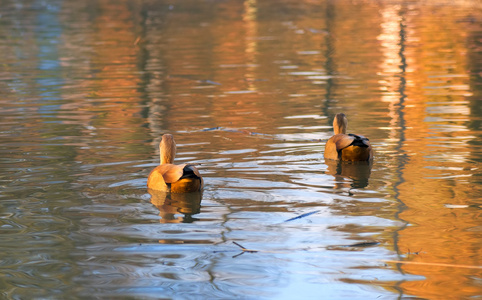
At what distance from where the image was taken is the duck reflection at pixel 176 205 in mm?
8836

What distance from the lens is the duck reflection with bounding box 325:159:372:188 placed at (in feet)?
33.9

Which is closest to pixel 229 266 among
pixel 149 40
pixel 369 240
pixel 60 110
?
pixel 369 240

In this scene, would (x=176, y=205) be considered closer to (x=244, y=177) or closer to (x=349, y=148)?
(x=244, y=177)

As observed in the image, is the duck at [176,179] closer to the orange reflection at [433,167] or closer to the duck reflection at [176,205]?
the duck reflection at [176,205]

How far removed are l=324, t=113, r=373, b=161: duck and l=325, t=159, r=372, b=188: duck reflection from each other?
0.08m

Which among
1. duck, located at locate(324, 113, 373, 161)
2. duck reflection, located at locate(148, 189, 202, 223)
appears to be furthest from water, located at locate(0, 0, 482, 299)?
duck, located at locate(324, 113, 373, 161)

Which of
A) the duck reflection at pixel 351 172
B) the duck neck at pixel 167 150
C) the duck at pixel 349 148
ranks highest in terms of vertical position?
the duck neck at pixel 167 150

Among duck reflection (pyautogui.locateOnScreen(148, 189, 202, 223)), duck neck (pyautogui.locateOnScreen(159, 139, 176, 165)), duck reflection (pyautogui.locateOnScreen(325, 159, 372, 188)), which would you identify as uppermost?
duck neck (pyautogui.locateOnScreen(159, 139, 176, 165))

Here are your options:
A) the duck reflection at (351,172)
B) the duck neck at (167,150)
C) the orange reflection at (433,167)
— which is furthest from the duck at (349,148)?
the duck neck at (167,150)

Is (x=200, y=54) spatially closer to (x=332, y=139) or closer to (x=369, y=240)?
(x=332, y=139)

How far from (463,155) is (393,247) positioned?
431 centimetres

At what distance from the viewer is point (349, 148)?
11211 millimetres

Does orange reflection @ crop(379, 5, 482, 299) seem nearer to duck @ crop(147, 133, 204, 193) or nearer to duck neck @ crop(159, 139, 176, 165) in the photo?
duck @ crop(147, 133, 204, 193)

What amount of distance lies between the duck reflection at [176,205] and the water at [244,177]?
2cm
